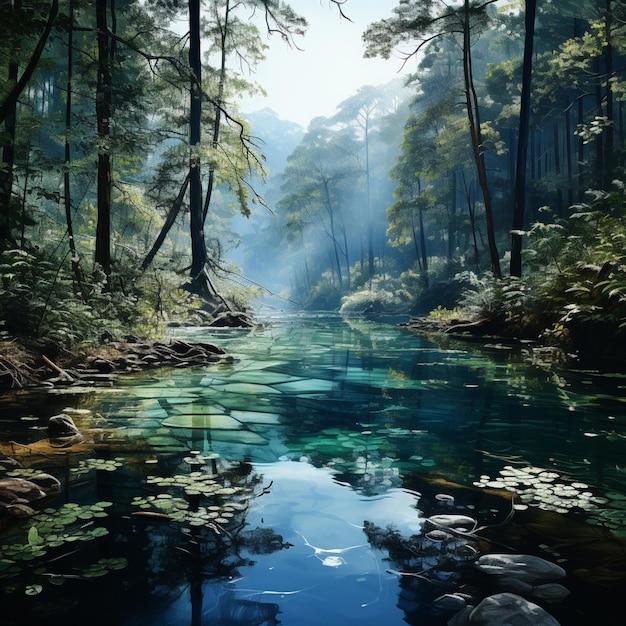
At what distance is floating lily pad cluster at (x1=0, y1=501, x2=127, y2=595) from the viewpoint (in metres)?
2.00

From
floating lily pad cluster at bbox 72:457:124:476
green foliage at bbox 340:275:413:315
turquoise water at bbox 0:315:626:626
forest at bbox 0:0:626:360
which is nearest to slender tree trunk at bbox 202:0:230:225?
forest at bbox 0:0:626:360

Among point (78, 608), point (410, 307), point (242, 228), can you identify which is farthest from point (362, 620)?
point (242, 228)

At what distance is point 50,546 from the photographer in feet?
7.36

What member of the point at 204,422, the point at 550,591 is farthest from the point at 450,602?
the point at 204,422

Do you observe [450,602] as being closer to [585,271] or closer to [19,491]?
[19,491]

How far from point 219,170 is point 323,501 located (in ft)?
39.0

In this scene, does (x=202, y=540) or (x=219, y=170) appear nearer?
(x=202, y=540)

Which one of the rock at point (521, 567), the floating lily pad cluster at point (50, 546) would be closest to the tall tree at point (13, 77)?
the floating lily pad cluster at point (50, 546)

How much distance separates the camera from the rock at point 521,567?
6.72ft

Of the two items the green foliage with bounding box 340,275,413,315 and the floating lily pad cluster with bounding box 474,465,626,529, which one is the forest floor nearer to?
the floating lily pad cluster with bounding box 474,465,626,529

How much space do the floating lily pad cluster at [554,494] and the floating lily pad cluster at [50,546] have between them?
2062 millimetres

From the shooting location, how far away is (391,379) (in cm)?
718

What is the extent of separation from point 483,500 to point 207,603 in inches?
64.2

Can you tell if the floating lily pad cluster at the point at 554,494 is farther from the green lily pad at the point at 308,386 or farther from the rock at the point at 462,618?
the green lily pad at the point at 308,386
